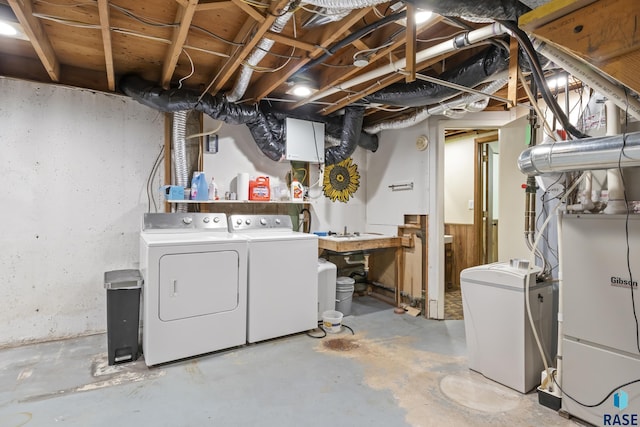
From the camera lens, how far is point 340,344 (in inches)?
116

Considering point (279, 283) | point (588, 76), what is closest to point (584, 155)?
point (588, 76)

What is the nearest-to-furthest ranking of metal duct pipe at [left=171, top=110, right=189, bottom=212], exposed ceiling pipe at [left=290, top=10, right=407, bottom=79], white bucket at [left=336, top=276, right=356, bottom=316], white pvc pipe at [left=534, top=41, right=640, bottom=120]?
white pvc pipe at [left=534, top=41, right=640, bottom=120], exposed ceiling pipe at [left=290, top=10, right=407, bottom=79], metal duct pipe at [left=171, top=110, right=189, bottom=212], white bucket at [left=336, top=276, right=356, bottom=316]

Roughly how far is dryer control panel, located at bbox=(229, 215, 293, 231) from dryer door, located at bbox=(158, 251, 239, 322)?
631 mm

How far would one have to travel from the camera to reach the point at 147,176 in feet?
10.9

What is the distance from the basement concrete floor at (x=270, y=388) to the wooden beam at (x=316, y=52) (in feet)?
7.52

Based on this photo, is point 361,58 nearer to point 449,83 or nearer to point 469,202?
point 449,83

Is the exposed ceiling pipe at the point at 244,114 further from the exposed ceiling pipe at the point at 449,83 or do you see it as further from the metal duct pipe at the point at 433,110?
the exposed ceiling pipe at the point at 449,83

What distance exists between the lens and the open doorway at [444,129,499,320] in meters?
4.73

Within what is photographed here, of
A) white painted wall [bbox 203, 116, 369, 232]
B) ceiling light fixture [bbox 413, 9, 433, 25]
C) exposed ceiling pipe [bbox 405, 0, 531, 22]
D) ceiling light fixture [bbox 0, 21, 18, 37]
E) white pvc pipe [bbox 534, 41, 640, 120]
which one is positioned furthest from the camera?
white painted wall [bbox 203, 116, 369, 232]

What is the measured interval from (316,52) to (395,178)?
2146 millimetres

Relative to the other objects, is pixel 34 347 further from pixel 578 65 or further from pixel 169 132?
pixel 578 65

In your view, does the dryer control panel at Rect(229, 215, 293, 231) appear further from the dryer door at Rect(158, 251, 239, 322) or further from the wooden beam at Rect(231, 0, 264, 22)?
the wooden beam at Rect(231, 0, 264, 22)

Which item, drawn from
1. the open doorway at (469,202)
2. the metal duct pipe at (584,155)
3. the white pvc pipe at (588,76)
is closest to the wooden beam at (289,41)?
the white pvc pipe at (588,76)

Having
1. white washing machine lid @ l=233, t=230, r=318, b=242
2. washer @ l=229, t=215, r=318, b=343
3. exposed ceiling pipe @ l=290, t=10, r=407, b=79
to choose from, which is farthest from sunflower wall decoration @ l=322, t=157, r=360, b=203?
exposed ceiling pipe @ l=290, t=10, r=407, b=79
